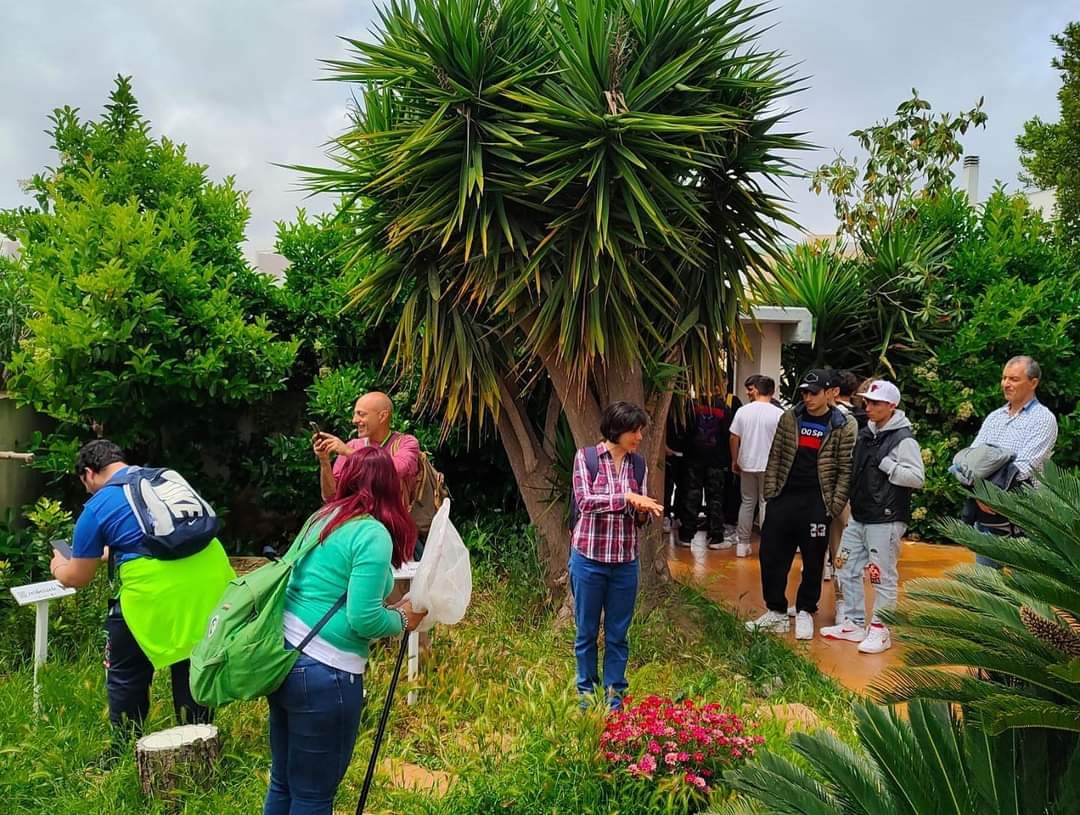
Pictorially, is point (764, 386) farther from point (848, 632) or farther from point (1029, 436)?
point (1029, 436)

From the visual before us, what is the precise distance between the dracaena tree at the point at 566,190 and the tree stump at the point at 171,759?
9.48 ft

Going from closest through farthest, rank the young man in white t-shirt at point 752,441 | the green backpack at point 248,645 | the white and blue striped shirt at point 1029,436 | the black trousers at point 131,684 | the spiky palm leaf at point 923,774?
the spiky palm leaf at point 923,774, the green backpack at point 248,645, the black trousers at point 131,684, the white and blue striped shirt at point 1029,436, the young man in white t-shirt at point 752,441

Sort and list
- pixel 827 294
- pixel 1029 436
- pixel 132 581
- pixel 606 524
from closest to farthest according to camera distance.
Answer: pixel 132 581 < pixel 606 524 < pixel 1029 436 < pixel 827 294

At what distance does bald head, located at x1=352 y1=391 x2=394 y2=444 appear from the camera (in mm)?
4578

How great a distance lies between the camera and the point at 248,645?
8.67 feet

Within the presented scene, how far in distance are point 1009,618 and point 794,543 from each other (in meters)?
3.04

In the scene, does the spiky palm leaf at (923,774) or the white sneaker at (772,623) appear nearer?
the spiky palm leaf at (923,774)

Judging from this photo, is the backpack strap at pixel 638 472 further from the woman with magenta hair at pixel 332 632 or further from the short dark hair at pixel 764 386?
the short dark hair at pixel 764 386

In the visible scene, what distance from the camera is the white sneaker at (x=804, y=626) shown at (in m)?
5.70

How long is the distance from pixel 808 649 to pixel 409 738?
8.85ft

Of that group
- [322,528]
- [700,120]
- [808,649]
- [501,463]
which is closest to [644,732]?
[322,528]

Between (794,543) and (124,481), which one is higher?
(124,481)

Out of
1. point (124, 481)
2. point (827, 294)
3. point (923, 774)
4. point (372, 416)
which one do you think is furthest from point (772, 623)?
point (827, 294)

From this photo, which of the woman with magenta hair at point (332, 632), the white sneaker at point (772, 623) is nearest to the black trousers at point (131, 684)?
the woman with magenta hair at point (332, 632)
